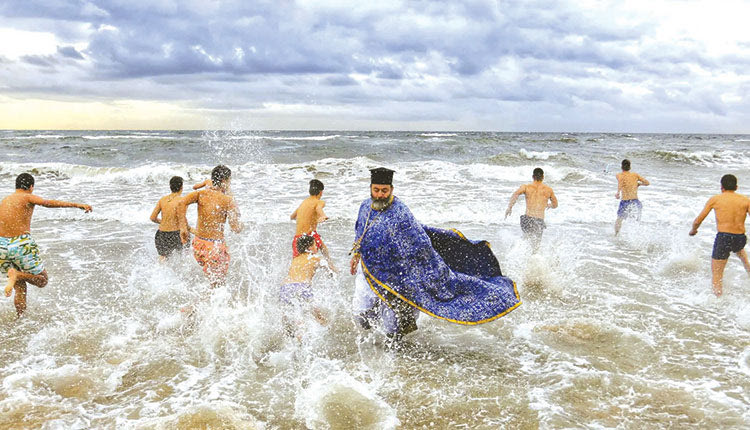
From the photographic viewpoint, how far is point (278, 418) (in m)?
3.71

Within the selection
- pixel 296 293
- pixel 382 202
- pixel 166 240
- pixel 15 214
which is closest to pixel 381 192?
pixel 382 202

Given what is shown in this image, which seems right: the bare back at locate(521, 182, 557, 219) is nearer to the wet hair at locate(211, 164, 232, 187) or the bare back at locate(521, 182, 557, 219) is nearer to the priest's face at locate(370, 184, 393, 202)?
the priest's face at locate(370, 184, 393, 202)

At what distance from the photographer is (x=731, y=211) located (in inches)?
242

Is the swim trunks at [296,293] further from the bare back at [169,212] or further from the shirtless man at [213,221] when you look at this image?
the bare back at [169,212]

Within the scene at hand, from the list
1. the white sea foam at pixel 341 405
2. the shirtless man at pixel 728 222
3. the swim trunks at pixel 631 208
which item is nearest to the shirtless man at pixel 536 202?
the shirtless man at pixel 728 222

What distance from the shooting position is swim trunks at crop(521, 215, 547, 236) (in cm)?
822

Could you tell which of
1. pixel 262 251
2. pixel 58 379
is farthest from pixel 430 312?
pixel 262 251

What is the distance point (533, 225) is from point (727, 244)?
2.72 m

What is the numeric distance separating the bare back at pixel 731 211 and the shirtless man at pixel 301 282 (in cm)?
491

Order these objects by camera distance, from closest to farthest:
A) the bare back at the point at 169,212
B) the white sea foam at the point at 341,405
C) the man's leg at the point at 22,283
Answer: the white sea foam at the point at 341,405 → the man's leg at the point at 22,283 → the bare back at the point at 169,212

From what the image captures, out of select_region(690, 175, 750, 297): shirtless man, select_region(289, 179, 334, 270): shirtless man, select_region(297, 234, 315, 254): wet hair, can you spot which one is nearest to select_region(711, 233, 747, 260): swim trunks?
select_region(690, 175, 750, 297): shirtless man

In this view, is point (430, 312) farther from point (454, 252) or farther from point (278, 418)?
point (278, 418)

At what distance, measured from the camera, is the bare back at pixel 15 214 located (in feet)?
17.3

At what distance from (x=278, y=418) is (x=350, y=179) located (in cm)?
1719
